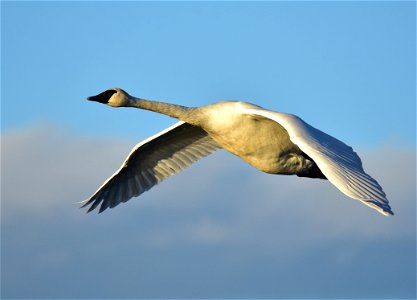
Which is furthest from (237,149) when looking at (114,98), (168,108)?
(114,98)

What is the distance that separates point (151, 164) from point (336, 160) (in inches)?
276

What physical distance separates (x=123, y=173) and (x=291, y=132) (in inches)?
253

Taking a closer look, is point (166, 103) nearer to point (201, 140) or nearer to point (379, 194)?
point (201, 140)

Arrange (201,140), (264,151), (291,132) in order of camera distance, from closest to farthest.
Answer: (291,132), (264,151), (201,140)

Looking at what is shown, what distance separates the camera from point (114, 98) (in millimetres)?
21438

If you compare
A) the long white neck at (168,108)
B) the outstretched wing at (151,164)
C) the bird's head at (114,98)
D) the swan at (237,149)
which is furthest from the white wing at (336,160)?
the outstretched wing at (151,164)

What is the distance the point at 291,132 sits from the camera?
58.8 feet

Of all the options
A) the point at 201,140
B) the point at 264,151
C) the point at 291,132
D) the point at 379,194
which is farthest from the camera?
the point at 201,140

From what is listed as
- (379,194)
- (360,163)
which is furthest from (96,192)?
(379,194)

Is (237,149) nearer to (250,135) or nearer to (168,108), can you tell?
(250,135)

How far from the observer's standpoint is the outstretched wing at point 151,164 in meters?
23.2

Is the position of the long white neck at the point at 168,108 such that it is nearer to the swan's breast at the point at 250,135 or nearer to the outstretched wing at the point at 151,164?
the swan's breast at the point at 250,135

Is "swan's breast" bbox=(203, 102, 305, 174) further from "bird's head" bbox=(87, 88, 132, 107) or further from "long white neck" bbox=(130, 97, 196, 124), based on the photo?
"bird's head" bbox=(87, 88, 132, 107)

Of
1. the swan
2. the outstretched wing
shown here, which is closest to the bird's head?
the swan
